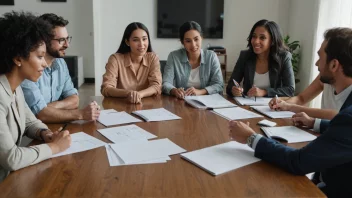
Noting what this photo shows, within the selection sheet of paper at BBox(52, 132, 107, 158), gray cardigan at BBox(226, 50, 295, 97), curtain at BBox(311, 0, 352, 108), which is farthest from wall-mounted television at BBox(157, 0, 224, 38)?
sheet of paper at BBox(52, 132, 107, 158)

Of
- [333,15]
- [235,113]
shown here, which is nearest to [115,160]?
[235,113]

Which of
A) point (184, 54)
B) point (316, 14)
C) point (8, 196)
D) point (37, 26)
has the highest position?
point (316, 14)

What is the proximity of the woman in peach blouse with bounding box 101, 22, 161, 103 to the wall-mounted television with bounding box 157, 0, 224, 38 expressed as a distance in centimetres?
307

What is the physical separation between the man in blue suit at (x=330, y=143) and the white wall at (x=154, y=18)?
4252mm

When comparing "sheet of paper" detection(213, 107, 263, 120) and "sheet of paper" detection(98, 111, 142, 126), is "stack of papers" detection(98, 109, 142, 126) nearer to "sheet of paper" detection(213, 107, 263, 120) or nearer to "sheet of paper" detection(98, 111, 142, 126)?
"sheet of paper" detection(98, 111, 142, 126)

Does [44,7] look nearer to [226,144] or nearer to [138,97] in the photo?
[138,97]

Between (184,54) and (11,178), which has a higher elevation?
(184,54)

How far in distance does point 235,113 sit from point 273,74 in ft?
2.39

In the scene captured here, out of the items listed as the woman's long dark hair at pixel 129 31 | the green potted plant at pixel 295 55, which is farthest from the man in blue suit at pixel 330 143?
the green potted plant at pixel 295 55

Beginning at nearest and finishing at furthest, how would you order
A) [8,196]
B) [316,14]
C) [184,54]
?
1. [8,196]
2. [184,54]
3. [316,14]

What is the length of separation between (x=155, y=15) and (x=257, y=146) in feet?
15.3

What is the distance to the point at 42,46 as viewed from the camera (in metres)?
1.31

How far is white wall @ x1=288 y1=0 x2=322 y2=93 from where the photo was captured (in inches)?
164

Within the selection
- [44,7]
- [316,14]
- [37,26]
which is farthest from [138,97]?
[44,7]
